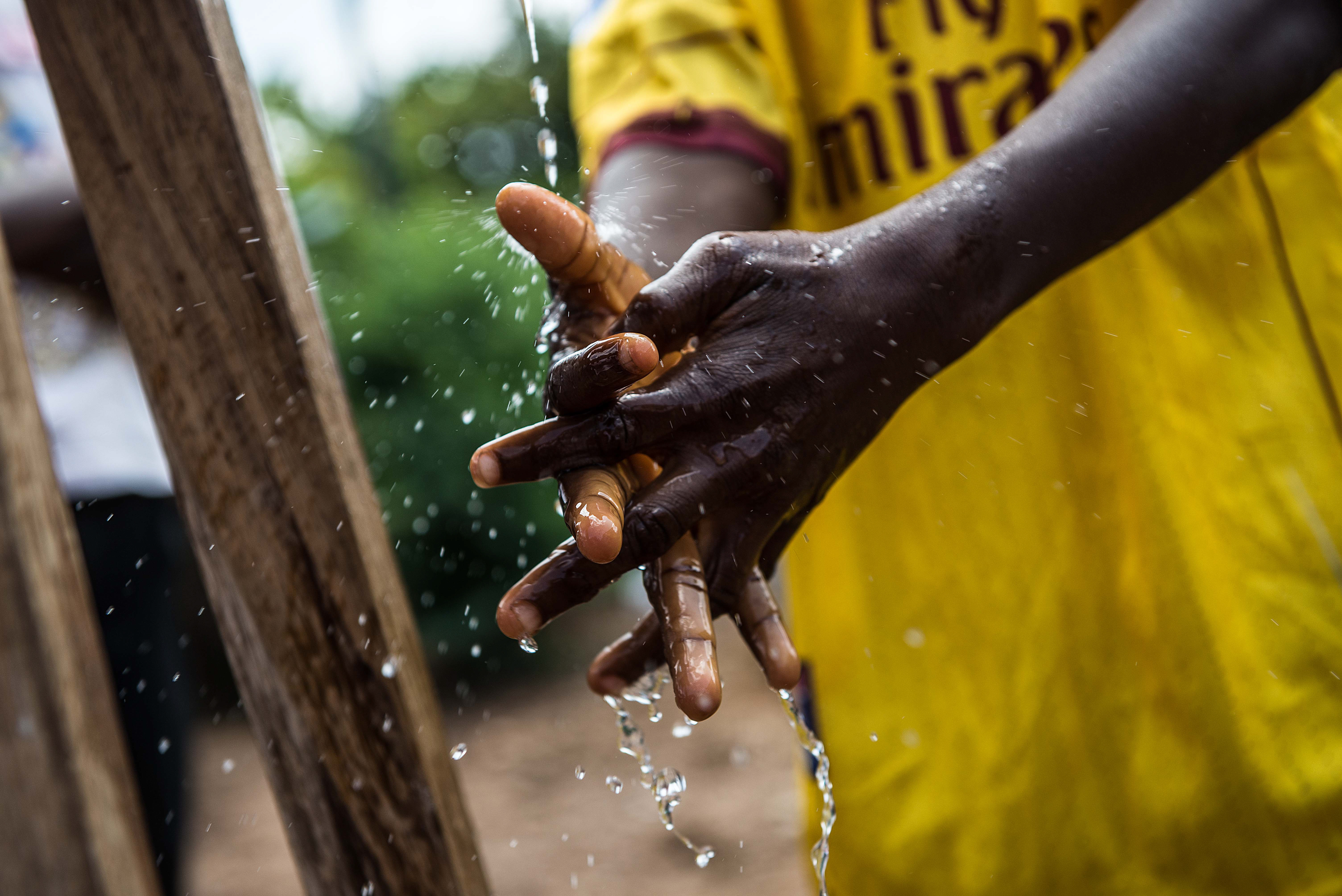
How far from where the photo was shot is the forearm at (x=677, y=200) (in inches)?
56.6

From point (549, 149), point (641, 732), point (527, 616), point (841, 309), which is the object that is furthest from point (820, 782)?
point (549, 149)

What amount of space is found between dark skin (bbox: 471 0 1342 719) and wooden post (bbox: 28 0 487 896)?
0.52 ft

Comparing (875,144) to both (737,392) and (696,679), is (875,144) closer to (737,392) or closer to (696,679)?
(737,392)

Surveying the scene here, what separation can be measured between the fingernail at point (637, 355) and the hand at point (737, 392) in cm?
Result: 5

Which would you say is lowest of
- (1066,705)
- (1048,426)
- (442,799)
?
(1066,705)

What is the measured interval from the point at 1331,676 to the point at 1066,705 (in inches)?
12.9

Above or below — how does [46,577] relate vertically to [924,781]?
above

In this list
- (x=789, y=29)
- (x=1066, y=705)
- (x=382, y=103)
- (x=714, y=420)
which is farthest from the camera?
(x=382, y=103)

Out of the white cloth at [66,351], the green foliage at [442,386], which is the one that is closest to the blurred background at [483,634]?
the green foliage at [442,386]

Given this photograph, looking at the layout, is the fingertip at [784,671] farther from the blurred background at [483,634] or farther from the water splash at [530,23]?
the blurred background at [483,634]

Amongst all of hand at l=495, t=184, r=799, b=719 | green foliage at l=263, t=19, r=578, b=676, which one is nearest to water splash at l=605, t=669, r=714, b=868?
hand at l=495, t=184, r=799, b=719

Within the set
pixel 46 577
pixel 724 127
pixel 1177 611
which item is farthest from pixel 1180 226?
pixel 46 577

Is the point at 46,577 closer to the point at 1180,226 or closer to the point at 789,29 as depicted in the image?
the point at 789,29

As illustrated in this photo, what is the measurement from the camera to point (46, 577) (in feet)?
2.68
